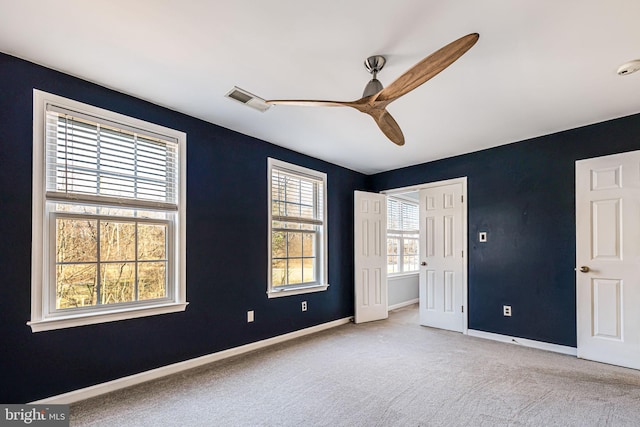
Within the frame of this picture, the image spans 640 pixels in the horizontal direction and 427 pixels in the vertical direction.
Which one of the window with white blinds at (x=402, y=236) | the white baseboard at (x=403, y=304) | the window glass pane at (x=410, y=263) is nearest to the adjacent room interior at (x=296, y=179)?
the white baseboard at (x=403, y=304)

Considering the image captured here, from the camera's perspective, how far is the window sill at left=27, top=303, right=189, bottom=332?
86.5 inches

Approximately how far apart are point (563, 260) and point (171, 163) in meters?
4.21

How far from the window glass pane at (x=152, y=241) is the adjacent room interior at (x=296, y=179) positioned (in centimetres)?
2

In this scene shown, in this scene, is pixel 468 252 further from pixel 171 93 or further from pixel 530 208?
pixel 171 93

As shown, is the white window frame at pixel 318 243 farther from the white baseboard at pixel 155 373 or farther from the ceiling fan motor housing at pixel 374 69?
the ceiling fan motor housing at pixel 374 69

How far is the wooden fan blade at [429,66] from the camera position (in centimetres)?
151

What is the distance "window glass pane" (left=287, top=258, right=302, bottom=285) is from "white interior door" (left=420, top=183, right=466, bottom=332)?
72.1 inches

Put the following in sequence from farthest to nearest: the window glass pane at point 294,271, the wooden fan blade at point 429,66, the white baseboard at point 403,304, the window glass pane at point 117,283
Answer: the white baseboard at point 403,304
the window glass pane at point 294,271
the window glass pane at point 117,283
the wooden fan blade at point 429,66

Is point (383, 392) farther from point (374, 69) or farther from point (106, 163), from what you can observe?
point (106, 163)

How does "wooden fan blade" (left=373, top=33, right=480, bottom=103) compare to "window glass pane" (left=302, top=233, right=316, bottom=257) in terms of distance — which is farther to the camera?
"window glass pane" (left=302, top=233, right=316, bottom=257)

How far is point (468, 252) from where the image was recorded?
4.22 m

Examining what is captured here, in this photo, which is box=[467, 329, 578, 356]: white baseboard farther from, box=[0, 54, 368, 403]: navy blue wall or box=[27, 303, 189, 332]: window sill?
box=[27, 303, 189, 332]: window sill

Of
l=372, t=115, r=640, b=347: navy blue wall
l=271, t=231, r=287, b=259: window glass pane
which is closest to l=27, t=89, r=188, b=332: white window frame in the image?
l=271, t=231, r=287, b=259: window glass pane

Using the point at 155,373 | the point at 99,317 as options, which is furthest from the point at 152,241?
the point at 155,373
